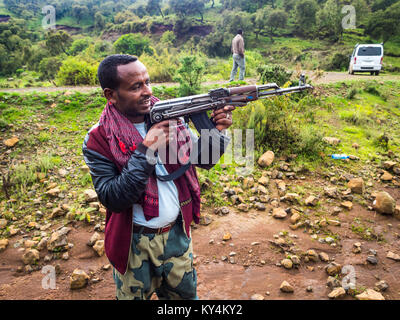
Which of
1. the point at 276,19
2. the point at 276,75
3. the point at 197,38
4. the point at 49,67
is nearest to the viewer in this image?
the point at 276,75

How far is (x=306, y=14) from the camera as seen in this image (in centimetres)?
3216

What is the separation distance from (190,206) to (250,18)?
123 feet

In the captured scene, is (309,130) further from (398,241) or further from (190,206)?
(190,206)

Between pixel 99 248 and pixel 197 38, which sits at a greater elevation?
pixel 197 38

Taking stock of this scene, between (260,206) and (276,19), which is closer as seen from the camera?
(260,206)

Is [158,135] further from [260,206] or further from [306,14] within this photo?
[306,14]

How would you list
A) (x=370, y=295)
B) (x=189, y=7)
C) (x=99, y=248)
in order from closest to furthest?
(x=370, y=295)
(x=99, y=248)
(x=189, y=7)

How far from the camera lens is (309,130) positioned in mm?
5125

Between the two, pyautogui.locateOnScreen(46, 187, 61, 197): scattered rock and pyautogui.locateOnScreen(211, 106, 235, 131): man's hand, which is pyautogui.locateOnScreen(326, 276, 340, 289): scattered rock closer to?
pyautogui.locateOnScreen(211, 106, 235, 131): man's hand

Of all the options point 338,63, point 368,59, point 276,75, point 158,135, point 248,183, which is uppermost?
point 338,63

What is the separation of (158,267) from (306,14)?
38451 millimetres

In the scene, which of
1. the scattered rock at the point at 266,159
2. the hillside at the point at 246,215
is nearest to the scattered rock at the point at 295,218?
the hillside at the point at 246,215

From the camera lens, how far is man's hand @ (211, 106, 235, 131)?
1889 millimetres

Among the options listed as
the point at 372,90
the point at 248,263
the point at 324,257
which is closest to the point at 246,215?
the point at 248,263
